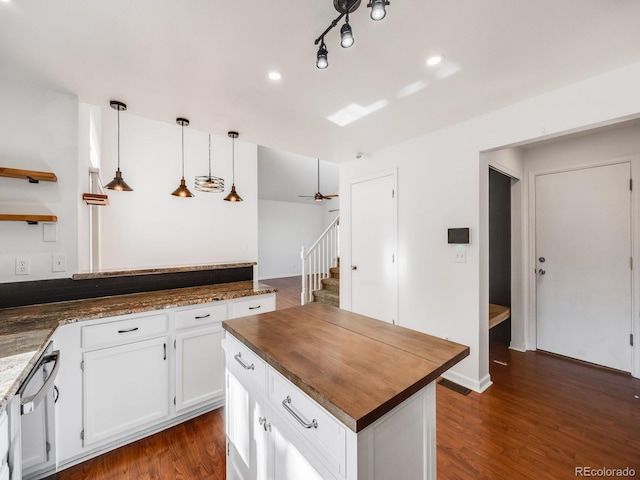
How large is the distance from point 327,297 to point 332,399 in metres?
3.78

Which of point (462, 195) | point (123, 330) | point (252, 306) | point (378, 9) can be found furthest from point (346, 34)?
point (123, 330)

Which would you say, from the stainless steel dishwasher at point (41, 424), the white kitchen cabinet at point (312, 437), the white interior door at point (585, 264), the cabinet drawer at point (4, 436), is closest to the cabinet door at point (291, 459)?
the white kitchen cabinet at point (312, 437)

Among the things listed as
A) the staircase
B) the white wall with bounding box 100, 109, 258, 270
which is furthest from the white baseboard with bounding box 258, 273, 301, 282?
the staircase

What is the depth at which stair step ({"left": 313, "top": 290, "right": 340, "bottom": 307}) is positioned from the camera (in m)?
4.42

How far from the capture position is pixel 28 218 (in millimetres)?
1797

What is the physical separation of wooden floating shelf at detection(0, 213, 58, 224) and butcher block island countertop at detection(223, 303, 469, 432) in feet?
5.06

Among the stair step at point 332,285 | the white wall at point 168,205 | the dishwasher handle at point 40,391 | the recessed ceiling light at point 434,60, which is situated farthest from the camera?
the stair step at point 332,285

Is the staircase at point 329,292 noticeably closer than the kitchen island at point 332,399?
No

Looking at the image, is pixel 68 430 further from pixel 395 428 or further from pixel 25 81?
pixel 25 81

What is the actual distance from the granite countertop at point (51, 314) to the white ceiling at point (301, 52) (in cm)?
158

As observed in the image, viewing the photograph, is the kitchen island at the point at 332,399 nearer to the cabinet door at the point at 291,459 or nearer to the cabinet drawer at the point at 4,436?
the cabinet door at the point at 291,459

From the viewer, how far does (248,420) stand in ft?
4.23

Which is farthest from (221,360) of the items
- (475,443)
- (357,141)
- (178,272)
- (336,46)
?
(357,141)

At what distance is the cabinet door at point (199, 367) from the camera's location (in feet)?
6.62
